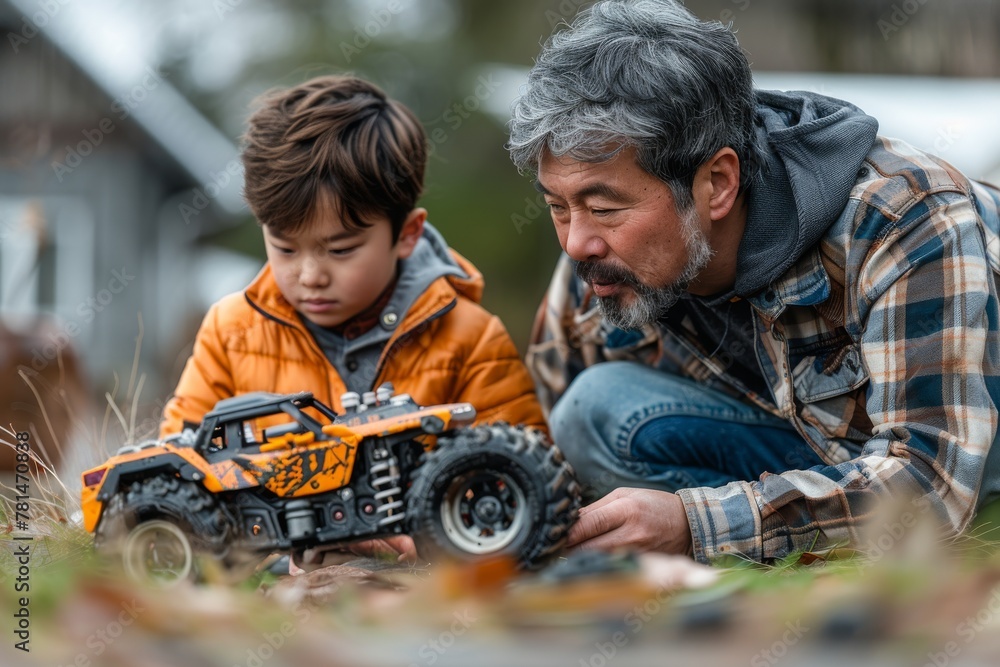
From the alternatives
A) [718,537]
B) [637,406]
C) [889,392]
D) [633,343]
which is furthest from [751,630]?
[633,343]

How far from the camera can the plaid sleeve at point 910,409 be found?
7.94 feet

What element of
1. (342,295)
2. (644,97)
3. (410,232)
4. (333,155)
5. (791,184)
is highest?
(644,97)

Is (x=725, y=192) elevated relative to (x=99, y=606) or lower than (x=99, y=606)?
elevated

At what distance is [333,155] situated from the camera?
318 centimetres

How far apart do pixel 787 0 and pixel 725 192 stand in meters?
2.32

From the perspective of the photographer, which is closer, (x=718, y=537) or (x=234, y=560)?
(x=234, y=560)

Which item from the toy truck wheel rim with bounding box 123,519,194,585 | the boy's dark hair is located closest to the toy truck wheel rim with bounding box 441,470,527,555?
the toy truck wheel rim with bounding box 123,519,194,585

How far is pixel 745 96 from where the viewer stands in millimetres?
2912

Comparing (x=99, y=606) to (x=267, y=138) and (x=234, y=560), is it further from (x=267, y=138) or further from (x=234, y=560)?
(x=267, y=138)

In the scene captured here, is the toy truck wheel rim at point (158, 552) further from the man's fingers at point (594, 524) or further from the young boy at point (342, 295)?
the young boy at point (342, 295)

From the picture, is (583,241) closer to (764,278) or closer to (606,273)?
(606,273)

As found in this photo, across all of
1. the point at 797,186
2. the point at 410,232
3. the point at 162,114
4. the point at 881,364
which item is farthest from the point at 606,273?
the point at 162,114

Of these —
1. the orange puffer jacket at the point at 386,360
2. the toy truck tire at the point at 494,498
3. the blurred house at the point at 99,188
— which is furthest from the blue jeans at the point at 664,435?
the blurred house at the point at 99,188

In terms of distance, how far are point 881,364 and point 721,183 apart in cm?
66
